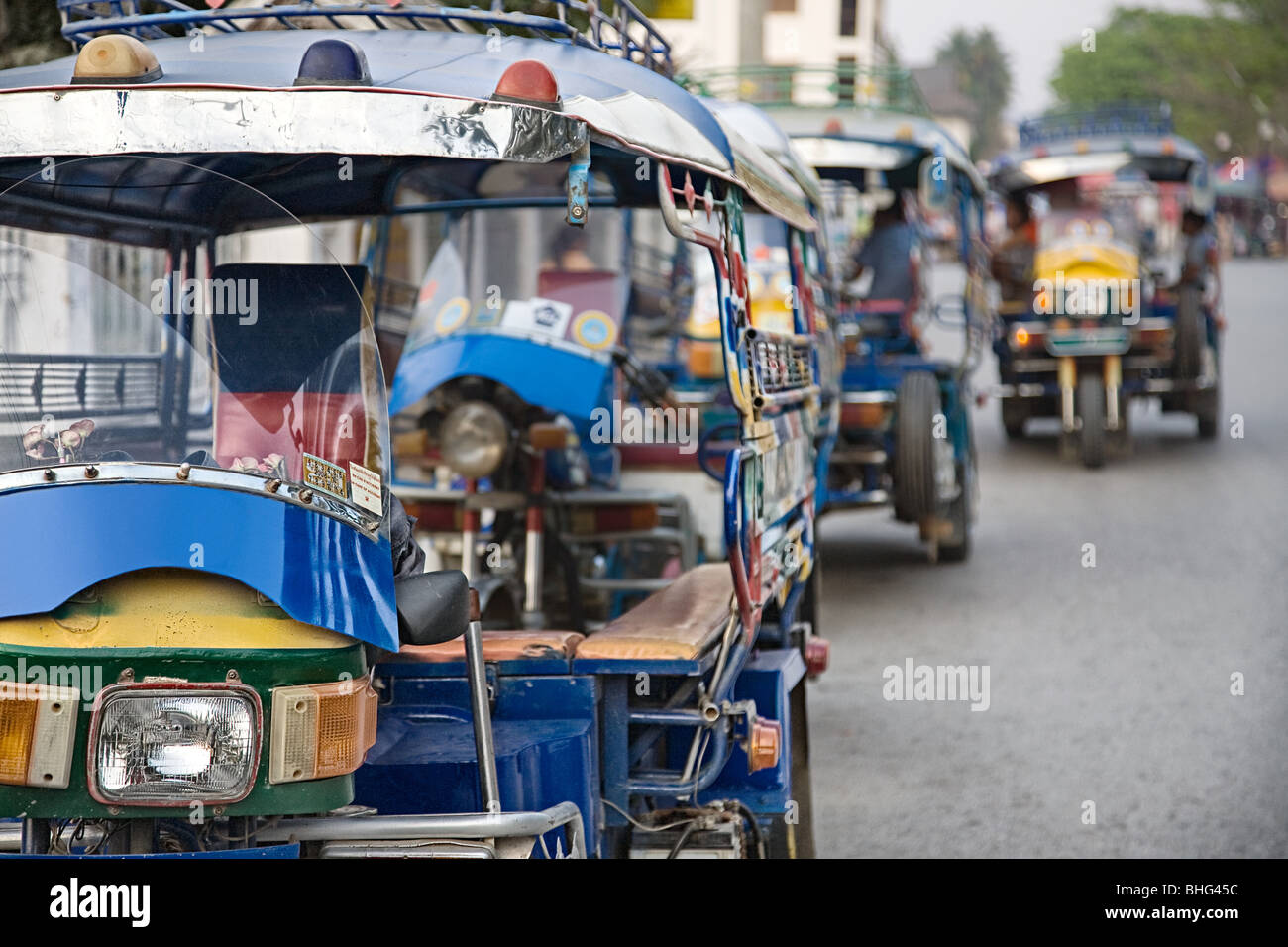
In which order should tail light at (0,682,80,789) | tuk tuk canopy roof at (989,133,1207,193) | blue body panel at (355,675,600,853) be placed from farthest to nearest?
tuk tuk canopy roof at (989,133,1207,193) → blue body panel at (355,675,600,853) → tail light at (0,682,80,789)

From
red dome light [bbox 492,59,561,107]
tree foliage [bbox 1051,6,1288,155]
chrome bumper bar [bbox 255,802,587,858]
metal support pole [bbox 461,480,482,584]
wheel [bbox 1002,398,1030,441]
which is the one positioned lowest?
chrome bumper bar [bbox 255,802,587,858]

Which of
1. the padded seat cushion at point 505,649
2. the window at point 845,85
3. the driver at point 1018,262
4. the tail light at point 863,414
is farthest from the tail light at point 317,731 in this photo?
the driver at point 1018,262

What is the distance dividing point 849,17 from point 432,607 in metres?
44.2

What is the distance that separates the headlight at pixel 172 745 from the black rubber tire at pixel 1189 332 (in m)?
12.1

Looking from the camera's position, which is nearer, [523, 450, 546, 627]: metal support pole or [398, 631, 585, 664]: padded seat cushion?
[398, 631, 585, 664]: padded seat cushion

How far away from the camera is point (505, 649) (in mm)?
3539

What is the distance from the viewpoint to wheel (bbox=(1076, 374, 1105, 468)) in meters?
13.1

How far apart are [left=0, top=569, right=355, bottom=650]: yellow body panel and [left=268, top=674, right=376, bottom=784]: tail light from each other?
10 centimetres

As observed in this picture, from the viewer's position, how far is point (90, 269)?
2.90 m

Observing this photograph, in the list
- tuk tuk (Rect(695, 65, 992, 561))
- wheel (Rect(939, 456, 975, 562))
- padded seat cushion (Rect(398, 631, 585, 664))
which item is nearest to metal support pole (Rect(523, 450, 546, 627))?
padded seat cushion (Rect(398, 631, 585, 664))

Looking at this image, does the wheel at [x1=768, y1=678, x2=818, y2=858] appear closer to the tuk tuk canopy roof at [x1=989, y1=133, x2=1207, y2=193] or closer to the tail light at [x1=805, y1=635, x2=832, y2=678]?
the tail light at [x1=805, y1=635, x2=832, y2=678]
